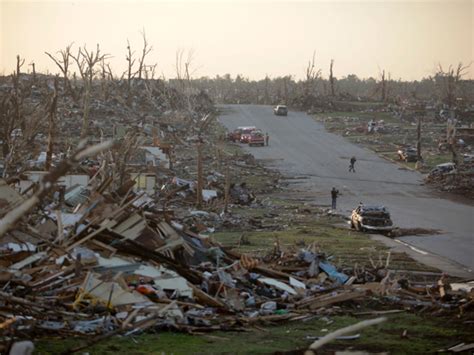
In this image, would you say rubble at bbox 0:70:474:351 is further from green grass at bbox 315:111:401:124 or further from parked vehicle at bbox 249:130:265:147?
green grass at bbox 315:111:401:124

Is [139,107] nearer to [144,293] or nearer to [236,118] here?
[236,118]

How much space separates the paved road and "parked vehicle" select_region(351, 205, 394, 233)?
1.12 m

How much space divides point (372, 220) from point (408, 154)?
2524cm

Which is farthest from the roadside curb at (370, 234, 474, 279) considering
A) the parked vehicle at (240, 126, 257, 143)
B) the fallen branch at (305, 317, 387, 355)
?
the parked vehicle at (240, 126, 257, 143)

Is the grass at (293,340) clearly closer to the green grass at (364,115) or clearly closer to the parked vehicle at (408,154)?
the parked vehicle at (408,154)

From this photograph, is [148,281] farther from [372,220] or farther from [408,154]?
[408,154]

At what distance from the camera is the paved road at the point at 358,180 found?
28.9 metres

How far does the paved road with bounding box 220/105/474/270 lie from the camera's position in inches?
1136

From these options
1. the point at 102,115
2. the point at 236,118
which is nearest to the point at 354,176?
the point at 102,115

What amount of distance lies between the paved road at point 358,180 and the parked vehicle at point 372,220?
3.67ft

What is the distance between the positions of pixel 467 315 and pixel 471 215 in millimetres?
23156

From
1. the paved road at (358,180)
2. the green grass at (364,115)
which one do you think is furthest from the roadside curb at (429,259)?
the green grass at (364,115)

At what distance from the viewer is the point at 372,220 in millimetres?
28641

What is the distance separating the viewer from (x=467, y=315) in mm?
12414
